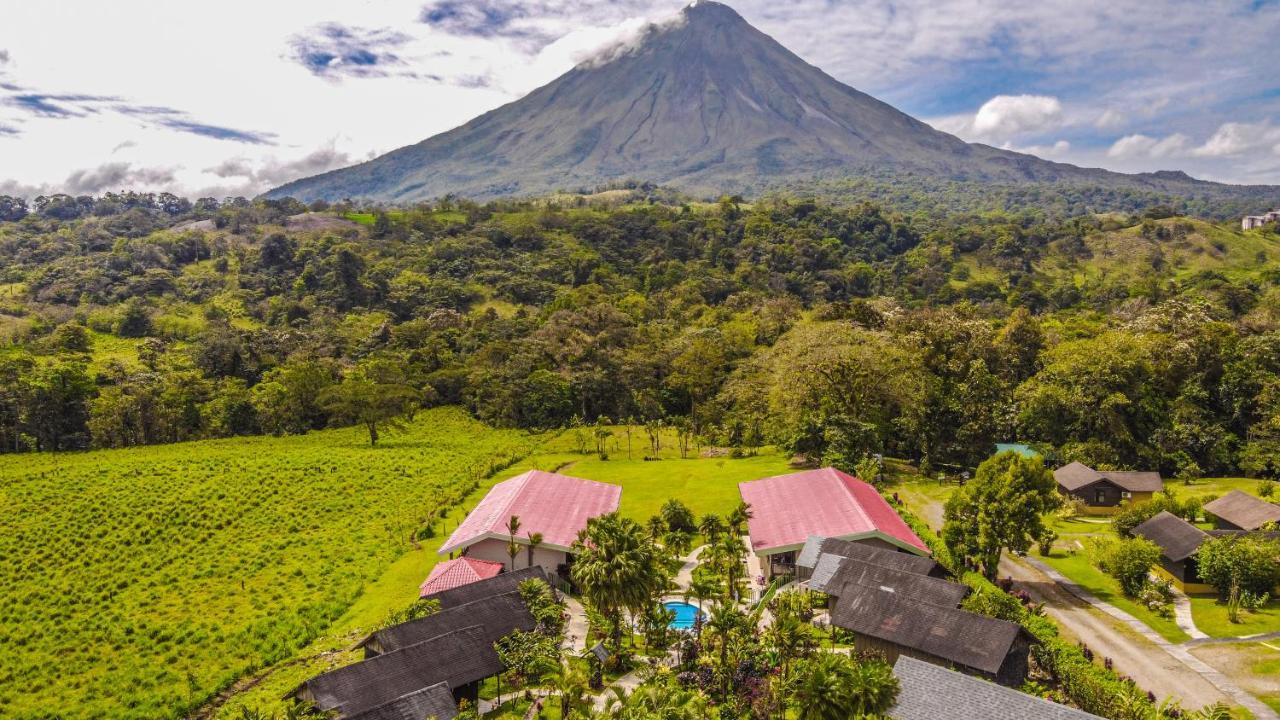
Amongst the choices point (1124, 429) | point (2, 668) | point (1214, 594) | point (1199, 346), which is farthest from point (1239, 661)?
point (2, 668)

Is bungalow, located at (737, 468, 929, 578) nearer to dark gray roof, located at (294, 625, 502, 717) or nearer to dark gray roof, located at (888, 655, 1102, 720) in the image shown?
dark gray roof, located at (888, 655, 1102, 720)

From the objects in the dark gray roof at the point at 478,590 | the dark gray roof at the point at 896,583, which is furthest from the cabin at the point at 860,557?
the dark gray roof at the point at 478,590

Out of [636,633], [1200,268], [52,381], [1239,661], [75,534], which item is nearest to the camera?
[1239,661]

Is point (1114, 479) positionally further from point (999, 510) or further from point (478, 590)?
point (478, 590)

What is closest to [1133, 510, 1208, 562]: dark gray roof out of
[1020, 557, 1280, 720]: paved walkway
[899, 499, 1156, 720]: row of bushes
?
[1020, 557, 1280, 720]: paved walkway

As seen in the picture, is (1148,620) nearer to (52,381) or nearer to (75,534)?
(75,534)

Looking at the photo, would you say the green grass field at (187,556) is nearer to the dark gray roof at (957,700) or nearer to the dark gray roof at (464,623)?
the dark gray roof at (464,623)
